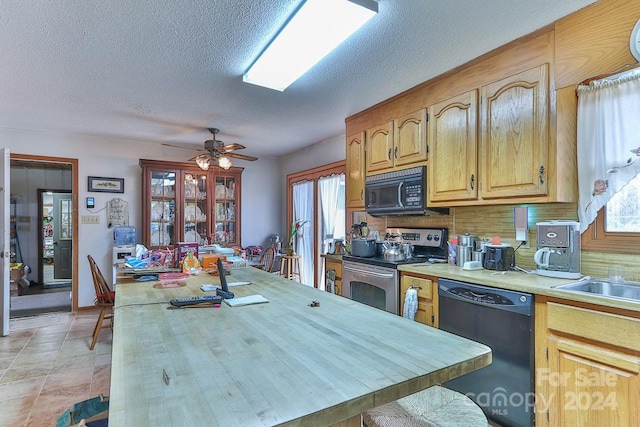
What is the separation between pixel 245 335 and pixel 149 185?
4.13 m

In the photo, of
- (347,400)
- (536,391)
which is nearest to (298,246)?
(536,391)

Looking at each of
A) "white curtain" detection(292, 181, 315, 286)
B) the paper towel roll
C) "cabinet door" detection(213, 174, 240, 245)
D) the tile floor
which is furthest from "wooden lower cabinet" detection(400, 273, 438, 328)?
"cabinet door" detection(213, 174, 240, 245)

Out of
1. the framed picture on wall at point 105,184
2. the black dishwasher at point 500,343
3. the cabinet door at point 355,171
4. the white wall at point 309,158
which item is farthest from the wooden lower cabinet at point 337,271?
the framed picture on wall at point 105,184

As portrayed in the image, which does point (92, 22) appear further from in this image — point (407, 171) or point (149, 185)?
point (149, 185)

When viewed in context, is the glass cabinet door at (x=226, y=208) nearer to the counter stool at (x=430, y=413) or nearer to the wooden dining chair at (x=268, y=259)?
the wooden dining chair at (x=268, y=259)

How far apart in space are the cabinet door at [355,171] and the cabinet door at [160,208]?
2.59 m

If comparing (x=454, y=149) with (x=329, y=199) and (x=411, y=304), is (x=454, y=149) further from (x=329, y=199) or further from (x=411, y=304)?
(x=329, y=199)

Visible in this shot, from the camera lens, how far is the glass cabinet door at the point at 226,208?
5.13 metres

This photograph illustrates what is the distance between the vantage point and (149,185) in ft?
14.8

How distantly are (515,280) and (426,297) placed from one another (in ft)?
2.00

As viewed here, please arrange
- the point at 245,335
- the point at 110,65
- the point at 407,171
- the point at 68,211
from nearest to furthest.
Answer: the point at 245,335 → the point at 110,65 → the point at 407,171 → the point at 68,211

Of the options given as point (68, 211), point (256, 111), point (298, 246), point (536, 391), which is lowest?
point (536, 391)

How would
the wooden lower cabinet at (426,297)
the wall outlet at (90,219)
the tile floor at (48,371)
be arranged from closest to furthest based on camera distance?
the tile floor at (48,371), the wooden lower cabinet at (426,297), the wall outlet at (90,219)

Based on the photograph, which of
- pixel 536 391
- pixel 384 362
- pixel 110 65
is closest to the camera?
pixel 384 362
